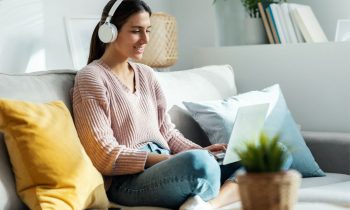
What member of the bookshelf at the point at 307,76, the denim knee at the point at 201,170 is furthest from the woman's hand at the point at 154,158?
the bookshelf at the point at 307,76

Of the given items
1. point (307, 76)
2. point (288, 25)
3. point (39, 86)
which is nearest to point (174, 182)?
point (39, 86)

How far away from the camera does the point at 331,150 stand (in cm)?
265

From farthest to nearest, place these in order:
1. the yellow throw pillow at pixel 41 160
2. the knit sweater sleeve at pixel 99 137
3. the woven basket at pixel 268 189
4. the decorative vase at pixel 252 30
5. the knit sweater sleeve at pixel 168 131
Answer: the decorative vase at pixel 252 30 → the knit sweater sleeve at pixel 168 131 → the knit sweater sleeve at pixel 99 137 → the yellow throw pillow at pixel 41 160 → the woven basket at pixel 268 189

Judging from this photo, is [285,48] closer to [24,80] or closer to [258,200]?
[24,80]

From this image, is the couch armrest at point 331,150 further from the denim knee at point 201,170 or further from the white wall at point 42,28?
the white wall at point 42,28

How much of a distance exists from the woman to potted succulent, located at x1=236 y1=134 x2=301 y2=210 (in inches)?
32.3

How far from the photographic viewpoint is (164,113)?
2.39 meters

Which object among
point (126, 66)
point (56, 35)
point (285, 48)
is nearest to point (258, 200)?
point (126, 66)

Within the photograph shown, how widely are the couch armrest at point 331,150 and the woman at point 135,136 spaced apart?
A: 1.69ft

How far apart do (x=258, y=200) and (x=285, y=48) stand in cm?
210

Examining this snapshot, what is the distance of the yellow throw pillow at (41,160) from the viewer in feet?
5.86

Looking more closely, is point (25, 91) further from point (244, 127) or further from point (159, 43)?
point (159, 43)

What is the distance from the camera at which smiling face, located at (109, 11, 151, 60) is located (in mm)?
2283

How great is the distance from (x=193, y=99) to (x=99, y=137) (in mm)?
712
